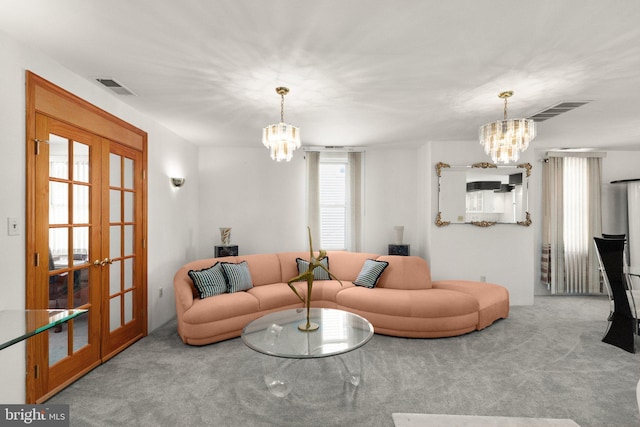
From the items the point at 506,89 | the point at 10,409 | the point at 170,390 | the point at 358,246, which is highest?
the point at 506,89

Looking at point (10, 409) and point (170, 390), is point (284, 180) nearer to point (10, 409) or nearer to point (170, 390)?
point (170, 390)

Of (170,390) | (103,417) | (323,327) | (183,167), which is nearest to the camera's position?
(103,417)

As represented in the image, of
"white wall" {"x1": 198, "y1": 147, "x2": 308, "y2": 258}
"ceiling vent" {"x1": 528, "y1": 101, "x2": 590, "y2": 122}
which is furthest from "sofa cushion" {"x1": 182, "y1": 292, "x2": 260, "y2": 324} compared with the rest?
"ceiling vent" {"x1": 528, "y1": 101, "x2": 590, "y2": 122}

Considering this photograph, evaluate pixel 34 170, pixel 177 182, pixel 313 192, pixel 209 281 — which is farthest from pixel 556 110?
pixel 34 170

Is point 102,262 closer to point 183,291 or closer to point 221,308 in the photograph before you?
point 183,291

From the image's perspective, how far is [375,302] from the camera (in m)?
3.68

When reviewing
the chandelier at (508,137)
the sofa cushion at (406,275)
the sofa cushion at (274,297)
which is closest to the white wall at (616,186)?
the sofa cushion at (406,275)

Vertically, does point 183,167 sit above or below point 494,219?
above

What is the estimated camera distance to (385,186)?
5.34 m

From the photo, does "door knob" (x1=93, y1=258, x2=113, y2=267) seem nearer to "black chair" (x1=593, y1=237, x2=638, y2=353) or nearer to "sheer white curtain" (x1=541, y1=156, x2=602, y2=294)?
"black chair" (x1=593, y1=237, x2=638, y2=353)

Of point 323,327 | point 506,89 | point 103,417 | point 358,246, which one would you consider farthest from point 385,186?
point 103,417

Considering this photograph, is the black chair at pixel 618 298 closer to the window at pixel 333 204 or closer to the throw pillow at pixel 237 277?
the window at pixel 333 204

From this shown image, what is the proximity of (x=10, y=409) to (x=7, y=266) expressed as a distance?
36.1 inches

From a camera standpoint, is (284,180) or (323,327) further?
(284,180)
